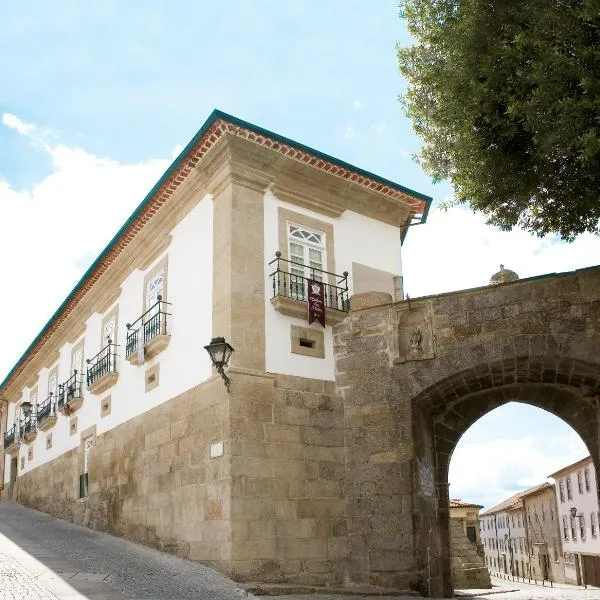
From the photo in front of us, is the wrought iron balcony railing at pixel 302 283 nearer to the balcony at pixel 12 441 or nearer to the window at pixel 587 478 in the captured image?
the balcony at pixel 12 441

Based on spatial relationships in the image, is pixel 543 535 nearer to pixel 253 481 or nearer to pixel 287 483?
pixel 287 483

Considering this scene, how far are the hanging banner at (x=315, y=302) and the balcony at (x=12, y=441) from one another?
16268 mm

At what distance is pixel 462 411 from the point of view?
1241cm

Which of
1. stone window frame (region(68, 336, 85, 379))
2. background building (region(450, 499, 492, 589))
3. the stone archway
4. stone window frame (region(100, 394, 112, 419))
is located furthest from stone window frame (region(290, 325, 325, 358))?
stone window frame (region(68, 336, 85, 379))

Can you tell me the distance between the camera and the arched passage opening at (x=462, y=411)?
10688 millimetres

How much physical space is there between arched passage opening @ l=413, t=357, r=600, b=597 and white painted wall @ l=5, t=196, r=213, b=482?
371 centimetres

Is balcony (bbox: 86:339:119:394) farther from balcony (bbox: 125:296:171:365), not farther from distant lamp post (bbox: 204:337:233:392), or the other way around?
distant lamp post (bbox: 204:337:233:392)

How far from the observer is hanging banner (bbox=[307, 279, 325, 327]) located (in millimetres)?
11672

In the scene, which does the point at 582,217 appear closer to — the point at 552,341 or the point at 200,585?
the point at 552,341

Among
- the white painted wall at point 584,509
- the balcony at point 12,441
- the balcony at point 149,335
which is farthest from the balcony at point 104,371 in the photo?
the white painted wall at point 584,509

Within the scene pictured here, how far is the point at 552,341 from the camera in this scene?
1032cm

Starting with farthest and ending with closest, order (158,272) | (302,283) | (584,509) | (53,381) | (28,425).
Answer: (584,509) → (28,425) → (53,381) → (158,272) → (302,283)

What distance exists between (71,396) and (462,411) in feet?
33.8

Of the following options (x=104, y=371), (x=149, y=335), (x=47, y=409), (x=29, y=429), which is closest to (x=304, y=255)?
(x=149, y=335)
